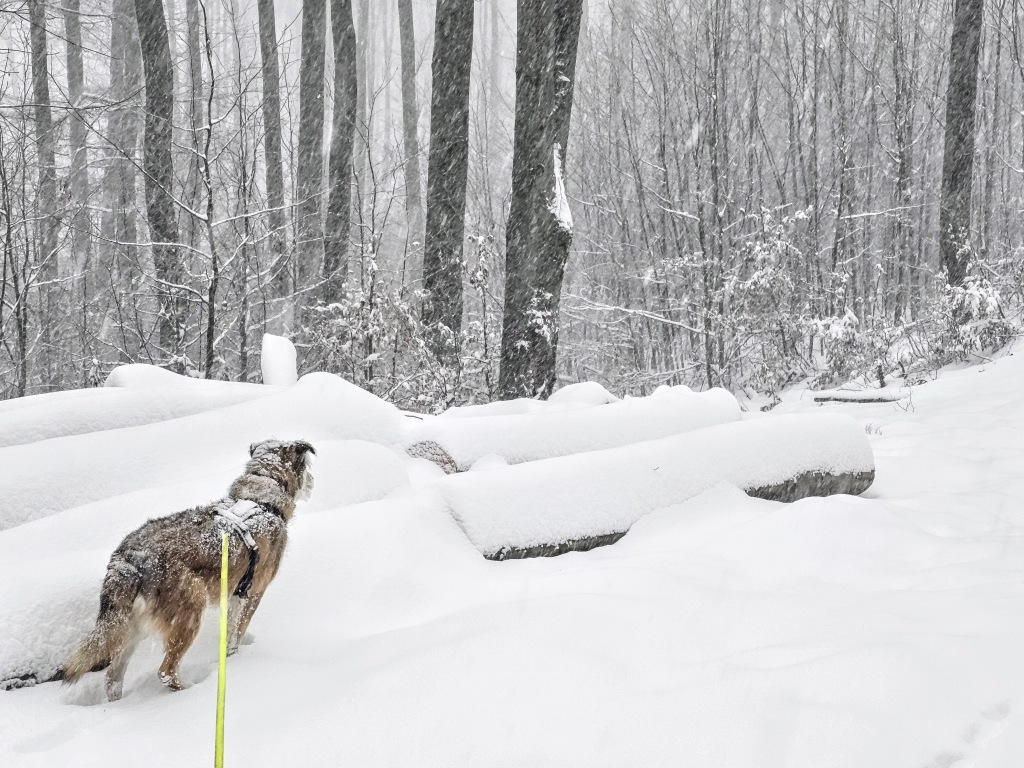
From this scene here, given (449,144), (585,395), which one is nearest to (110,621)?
(585,395)

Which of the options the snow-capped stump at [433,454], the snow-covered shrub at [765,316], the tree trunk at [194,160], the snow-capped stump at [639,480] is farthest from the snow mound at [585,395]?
the snow-covered shrub at [765,316]

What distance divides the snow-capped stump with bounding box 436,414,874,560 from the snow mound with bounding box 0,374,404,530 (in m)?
0.78

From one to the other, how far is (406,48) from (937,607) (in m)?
20.2

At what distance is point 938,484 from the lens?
367cm

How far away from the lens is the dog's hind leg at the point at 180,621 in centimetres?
162

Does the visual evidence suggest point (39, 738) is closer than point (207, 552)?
Yes

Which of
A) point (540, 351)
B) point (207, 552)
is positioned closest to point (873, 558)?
point (207, 552)

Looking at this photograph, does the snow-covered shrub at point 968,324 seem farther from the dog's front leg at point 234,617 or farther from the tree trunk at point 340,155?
the dog's front leg at point 234,617

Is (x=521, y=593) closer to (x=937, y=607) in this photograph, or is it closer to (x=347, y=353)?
(x=937, y=607)

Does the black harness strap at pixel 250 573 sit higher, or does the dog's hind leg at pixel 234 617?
the black harness strap at pixel 250 573

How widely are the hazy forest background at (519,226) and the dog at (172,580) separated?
4008 millimetres

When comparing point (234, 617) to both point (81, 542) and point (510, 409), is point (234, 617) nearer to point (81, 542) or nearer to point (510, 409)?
point (81, 542)

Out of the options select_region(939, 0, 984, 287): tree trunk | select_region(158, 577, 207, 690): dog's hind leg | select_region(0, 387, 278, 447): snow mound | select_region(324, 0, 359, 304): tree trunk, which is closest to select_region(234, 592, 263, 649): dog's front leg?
select_region(158, 577, 207, 690): dog's hind leg

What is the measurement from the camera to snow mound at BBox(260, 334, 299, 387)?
13.7 feet
